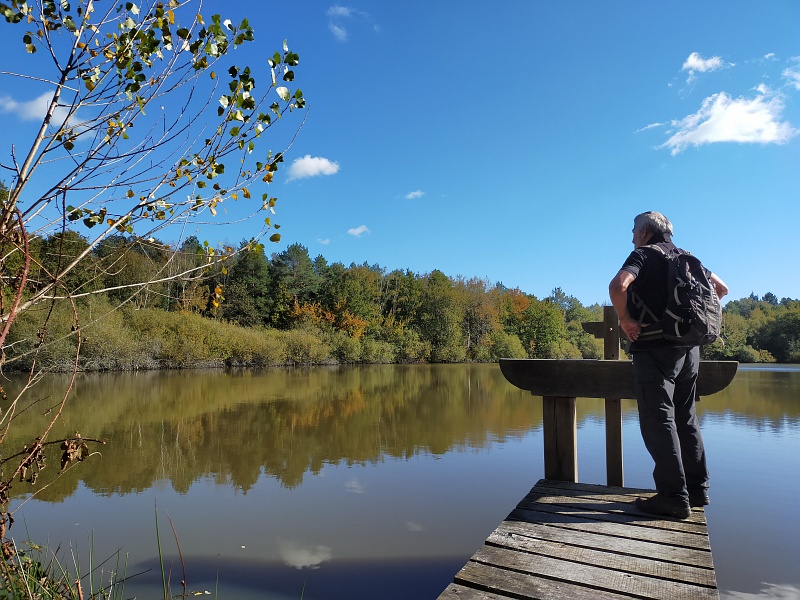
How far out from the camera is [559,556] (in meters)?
2.05

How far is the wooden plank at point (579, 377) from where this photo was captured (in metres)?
3.10

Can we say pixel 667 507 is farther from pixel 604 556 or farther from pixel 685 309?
pixel 685 309

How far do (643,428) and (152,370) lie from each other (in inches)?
995

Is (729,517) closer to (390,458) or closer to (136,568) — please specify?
(390,458)

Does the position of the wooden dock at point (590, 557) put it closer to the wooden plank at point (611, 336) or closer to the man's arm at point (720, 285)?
the man's arm at point (720, 285)

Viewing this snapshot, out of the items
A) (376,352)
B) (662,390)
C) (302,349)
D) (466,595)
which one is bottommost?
(466,595)

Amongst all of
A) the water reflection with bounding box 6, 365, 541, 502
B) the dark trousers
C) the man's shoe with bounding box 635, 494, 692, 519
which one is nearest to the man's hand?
the dark trousers

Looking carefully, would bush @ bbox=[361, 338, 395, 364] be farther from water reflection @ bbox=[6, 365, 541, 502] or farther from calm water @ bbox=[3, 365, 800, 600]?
calm water @ bbox=[3, 365, 800, 600]

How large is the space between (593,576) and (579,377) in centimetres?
143

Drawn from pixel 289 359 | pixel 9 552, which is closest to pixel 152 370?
pixel 289 359

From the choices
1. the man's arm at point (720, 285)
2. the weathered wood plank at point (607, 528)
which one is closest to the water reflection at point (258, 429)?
the weathered wood plank at point (607, 528)

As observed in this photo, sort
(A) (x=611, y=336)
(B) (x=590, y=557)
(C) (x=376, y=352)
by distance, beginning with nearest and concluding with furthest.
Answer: (B) (x=590, y=557) < (A) (x=611, y=336) < (C) (x=376, y=352)

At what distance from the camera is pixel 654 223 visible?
2768mm

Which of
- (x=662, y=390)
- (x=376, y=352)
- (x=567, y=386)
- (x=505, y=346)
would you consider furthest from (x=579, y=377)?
(x=505, y=346)
